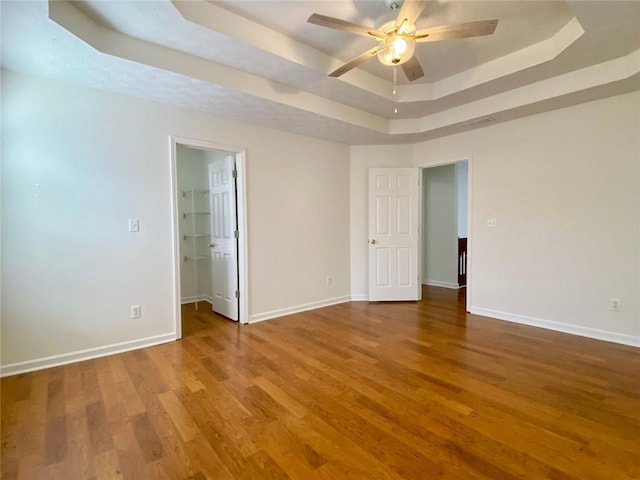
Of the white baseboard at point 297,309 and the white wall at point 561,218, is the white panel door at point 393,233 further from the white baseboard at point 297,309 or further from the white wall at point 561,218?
the white wall at point 561,218

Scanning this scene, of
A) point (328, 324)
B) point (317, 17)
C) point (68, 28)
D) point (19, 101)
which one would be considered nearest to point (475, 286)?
point (328, 324)

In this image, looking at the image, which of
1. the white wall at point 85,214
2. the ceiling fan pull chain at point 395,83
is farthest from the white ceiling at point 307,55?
the white wall at point 85,214

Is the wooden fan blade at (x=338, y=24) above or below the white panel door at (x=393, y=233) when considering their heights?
above

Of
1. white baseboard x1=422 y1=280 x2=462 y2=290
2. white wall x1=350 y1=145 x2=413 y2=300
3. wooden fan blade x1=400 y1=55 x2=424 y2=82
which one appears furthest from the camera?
white baseboard x1=422 y1=280 x2=462 y2=290

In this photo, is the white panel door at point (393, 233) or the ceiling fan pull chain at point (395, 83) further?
the white panel door at point (393, 233)

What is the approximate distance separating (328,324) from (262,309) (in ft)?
2.93

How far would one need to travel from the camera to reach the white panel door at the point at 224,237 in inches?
155

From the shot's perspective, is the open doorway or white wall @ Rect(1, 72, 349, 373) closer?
white wall @ Rect(1, 72, 349, 373)

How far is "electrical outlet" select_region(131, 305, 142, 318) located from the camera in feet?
10.3

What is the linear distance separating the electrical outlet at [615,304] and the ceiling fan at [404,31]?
9.83 ft

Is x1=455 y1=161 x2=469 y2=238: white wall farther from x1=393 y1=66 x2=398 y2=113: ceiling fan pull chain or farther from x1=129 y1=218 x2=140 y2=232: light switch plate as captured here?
x1=129 y1=218 x2=140 y2=232: light switch plate

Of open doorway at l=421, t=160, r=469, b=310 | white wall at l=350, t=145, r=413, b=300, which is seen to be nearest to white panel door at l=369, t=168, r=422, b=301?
white wall at l=350, t=145, r=413, b=300

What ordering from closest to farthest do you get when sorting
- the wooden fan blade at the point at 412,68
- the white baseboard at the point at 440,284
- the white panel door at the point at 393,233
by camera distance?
the wooden fan blade at the point at 412,68 → the white panel door at the point at 393,233 → the white baseboard at the point at 440,284

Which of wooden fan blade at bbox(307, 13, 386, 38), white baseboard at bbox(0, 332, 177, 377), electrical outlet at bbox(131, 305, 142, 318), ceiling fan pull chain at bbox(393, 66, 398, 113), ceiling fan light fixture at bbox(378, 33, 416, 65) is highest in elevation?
ceiling fan pull chain at bbox(393, 66, 398, 113)
